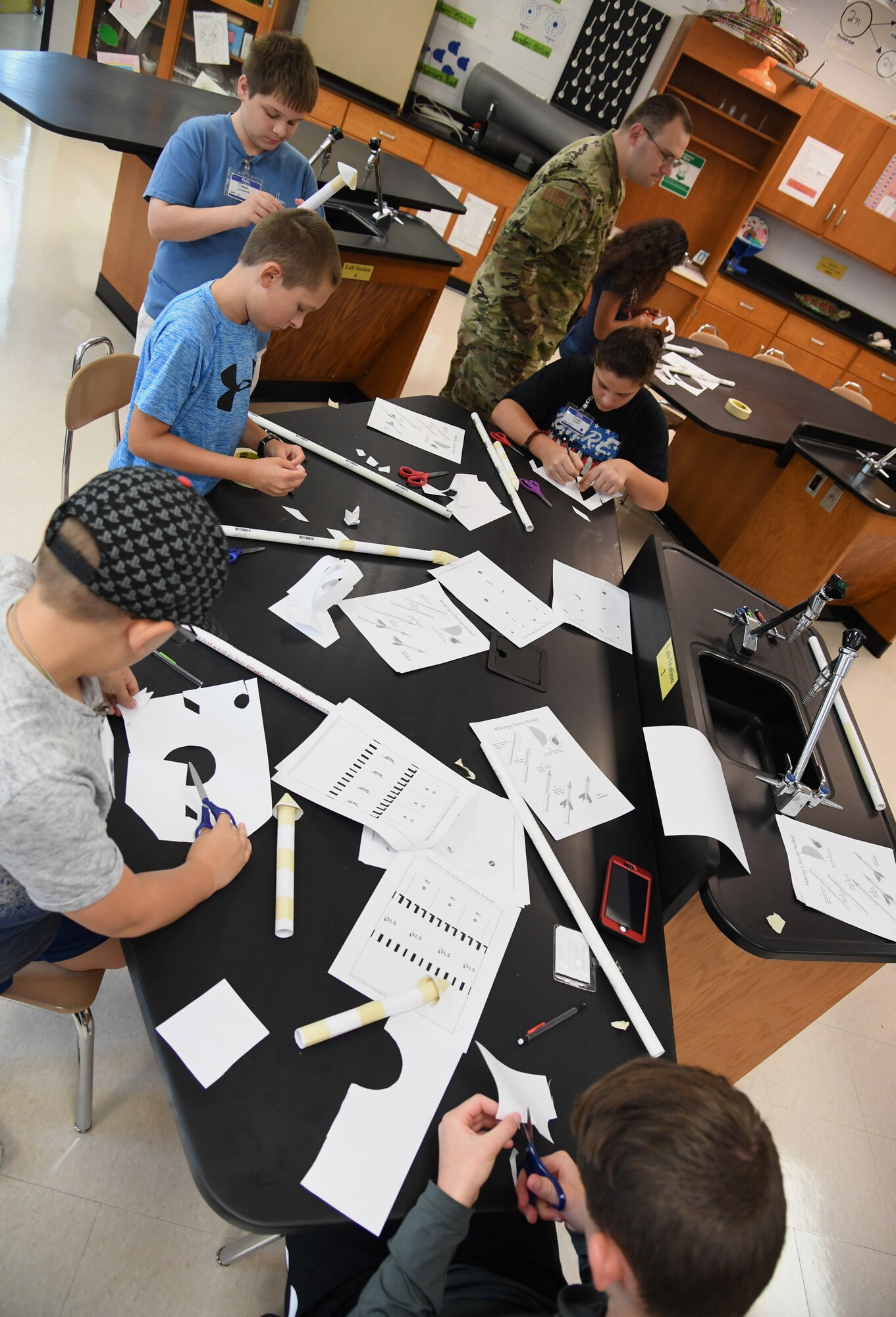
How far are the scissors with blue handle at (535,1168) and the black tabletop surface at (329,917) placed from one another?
31 millimetres

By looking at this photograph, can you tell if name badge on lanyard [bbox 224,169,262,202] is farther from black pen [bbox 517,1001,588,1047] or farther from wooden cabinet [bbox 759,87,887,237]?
wooden cabinet [bbox 759,87,887,237]

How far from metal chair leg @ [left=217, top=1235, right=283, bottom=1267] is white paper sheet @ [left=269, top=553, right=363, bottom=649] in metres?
1.00

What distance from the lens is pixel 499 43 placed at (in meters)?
5.24

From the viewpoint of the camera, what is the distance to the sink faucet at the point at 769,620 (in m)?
1.60

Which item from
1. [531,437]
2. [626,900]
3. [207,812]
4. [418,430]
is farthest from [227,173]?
[626,900]

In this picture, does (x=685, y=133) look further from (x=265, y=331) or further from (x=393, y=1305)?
(x=393, y=1305)

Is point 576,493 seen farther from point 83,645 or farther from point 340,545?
point 83,645

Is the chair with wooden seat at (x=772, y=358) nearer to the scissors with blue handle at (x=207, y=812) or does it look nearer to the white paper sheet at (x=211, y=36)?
the white paper sheet at (x=211, y=36)

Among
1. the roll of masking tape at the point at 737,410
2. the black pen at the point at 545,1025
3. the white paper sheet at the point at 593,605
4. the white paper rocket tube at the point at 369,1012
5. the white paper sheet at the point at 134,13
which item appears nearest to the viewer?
the white paper rocket tube at the point at 369,1012

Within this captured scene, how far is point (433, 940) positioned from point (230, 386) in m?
1.17

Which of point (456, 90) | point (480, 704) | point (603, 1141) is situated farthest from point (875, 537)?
point (456, 90)

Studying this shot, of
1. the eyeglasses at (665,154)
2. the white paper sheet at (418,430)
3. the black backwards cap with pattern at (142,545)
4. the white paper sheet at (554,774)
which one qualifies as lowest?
the white paper sheet at (554,774)

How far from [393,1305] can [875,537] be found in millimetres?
3481

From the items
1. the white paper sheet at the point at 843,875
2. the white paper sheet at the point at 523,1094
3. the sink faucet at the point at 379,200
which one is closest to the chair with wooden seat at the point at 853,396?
the sink faucet at the point at 379,200
